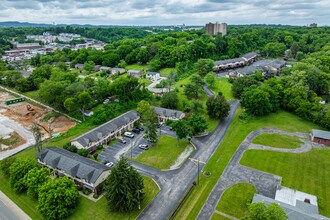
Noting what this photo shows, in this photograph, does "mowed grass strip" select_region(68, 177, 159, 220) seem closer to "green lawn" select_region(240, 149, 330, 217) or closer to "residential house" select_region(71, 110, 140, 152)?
"residential house" select_region(71, 110, 140, 152)

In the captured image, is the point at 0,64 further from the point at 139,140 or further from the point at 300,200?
the point at 300,200

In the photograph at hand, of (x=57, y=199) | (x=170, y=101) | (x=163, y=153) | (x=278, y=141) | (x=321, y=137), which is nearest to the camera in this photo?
(x=57, y=199)

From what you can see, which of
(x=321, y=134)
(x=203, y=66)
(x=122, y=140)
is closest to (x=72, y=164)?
(x=122, y=140)

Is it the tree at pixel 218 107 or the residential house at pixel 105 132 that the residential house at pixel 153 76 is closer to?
the residential house at pixel 105 132

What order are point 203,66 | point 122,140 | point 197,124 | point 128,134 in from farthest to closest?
point 203,66, point 128,134, point 122,140, point 197,124

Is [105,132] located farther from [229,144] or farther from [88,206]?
[229,144]

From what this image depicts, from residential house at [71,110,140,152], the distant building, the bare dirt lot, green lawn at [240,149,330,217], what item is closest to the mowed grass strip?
residential house at [71,110,140,152]

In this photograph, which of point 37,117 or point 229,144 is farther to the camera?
point 37,117
